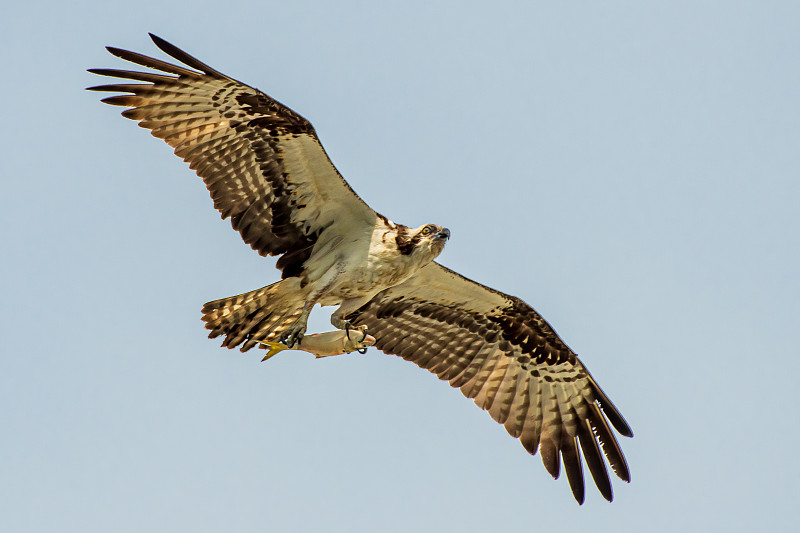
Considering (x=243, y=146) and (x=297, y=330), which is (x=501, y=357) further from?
(x=243, y=146)

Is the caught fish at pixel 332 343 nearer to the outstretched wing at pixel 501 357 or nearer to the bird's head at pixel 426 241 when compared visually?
the bird's head at pixel 426 241

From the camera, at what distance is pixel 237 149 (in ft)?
37.4

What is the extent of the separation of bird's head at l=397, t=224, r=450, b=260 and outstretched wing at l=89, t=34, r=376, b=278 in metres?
0.59

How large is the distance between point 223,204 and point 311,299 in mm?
1431

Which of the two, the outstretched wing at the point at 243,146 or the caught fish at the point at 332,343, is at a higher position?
the outstretched wing at the point at 243,146

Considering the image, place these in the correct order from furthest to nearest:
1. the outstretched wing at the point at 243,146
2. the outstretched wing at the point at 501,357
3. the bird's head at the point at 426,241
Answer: the outstretched wing at the point at 501,357
the bird's head at the point at 426,241
the outstretched wing at the point at 243,146

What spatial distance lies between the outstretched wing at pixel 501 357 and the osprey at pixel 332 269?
0.05ft

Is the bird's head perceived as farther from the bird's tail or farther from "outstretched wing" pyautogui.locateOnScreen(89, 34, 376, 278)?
the bird's tail

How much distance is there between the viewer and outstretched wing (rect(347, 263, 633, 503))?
12.7 meters

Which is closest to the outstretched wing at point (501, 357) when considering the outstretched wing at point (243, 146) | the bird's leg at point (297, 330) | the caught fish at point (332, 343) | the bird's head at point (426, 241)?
the bird's head at point (426, 241)

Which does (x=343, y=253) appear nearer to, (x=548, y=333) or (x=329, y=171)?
(x=329, y=171)

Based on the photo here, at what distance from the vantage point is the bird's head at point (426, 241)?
11266 millimetres

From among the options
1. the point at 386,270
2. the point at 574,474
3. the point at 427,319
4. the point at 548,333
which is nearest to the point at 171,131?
the point at 386,270

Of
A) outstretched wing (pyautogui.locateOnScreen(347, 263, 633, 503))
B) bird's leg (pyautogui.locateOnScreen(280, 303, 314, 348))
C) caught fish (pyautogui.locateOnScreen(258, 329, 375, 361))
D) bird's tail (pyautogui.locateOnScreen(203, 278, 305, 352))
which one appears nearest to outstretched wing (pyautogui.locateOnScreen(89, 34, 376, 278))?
A: bird's tail (pyautogui.locateOnScreen(203, 278, 305, 352))
